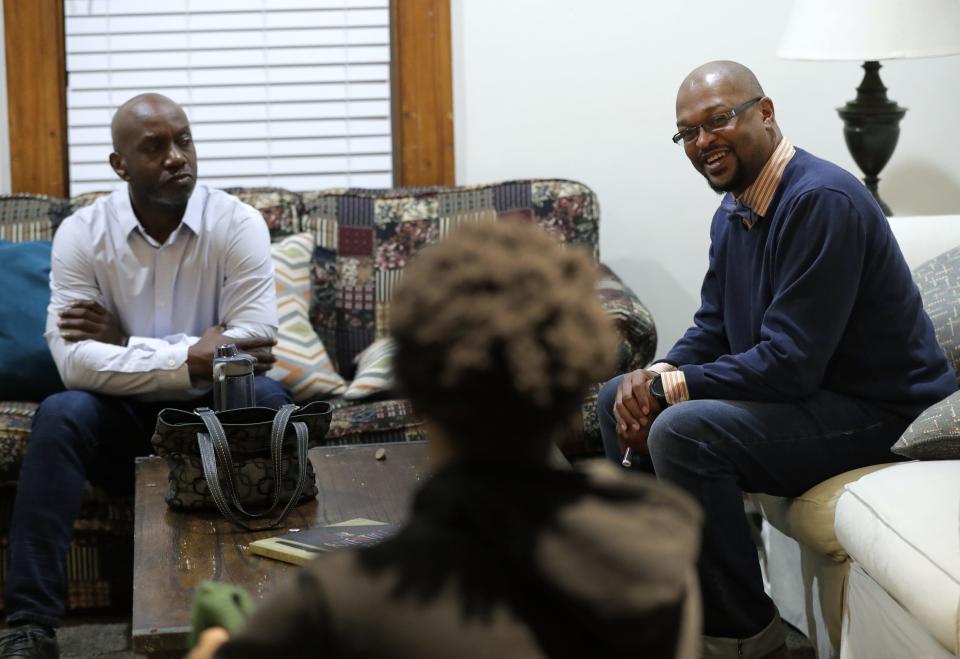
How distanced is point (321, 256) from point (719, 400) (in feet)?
4.95

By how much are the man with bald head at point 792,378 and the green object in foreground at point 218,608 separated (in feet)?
4.47

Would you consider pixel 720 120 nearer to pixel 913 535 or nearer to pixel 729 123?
pixel 729 123

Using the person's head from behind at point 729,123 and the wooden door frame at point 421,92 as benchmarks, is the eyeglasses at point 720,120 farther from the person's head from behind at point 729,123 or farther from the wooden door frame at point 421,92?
the wooden door frame at point 421,92

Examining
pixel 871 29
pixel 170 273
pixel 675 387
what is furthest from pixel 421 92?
pixel 675 387

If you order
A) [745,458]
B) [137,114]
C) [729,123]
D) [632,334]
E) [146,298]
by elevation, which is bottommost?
[745,458]

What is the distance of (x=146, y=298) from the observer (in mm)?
3008

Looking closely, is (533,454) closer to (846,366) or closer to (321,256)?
(846,366)

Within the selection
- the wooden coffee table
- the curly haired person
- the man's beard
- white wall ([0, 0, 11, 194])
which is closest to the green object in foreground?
the curly haired person

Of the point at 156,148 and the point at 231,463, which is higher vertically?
the point at 156,148

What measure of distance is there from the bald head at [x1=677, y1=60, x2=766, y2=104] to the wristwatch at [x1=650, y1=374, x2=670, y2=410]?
58 centimetres

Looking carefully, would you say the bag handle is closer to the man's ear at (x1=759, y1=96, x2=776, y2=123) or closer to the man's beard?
the man's beard

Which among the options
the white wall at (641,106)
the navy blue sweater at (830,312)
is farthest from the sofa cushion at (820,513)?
the white wall at (641,106)

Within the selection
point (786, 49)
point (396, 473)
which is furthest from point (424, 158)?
point (396, 473)

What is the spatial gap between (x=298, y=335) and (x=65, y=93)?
1.20m
